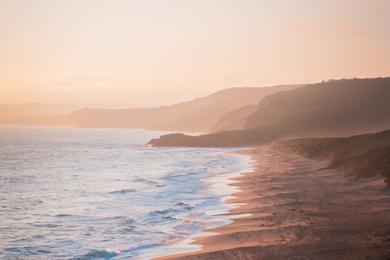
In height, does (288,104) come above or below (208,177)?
above

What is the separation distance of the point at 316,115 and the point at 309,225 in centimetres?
13905

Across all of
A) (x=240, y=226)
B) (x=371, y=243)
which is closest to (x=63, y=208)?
(x=240, y=226)

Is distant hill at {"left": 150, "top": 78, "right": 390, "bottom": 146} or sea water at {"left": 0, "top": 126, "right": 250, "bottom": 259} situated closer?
sea water at {"left": 0, "top": 126, "right": 250, "bottom": 259}

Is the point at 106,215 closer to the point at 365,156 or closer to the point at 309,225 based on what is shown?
the point at 309,225

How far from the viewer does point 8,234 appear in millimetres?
18406

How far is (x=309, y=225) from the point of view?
54.7 ft

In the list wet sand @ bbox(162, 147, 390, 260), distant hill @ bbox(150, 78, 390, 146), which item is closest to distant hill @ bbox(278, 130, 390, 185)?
wet sand @ bbox(162, 147, 390, 260)

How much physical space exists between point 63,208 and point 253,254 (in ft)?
47.8

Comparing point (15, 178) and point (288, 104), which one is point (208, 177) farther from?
point (288, 104)

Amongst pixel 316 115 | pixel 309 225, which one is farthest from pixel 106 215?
pixel 316 115

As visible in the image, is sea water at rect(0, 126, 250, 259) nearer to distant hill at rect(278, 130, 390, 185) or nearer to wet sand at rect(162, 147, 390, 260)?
wet sand at rect(162, 147, 390, 260)

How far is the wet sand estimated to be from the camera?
13023 mm

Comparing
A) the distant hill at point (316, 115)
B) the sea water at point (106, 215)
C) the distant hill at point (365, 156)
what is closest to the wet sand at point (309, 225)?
the sea water at point (106, 215)

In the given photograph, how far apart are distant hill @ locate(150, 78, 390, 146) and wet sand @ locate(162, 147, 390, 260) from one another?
313ft
